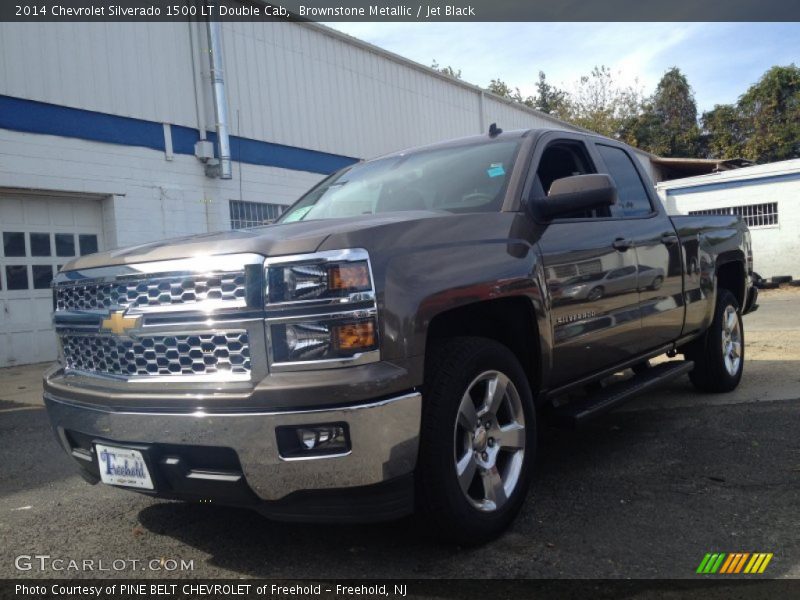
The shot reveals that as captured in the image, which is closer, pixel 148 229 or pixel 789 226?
pixel 148 229

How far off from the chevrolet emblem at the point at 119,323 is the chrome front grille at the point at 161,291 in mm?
40

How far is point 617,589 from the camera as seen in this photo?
8.56 feet

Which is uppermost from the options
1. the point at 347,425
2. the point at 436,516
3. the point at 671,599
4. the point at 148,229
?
the point at 148,229

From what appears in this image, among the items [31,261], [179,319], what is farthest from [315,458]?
[31,261]

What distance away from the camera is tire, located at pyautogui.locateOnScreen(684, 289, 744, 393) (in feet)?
18.9

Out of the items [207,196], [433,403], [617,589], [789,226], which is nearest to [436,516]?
[433,403]

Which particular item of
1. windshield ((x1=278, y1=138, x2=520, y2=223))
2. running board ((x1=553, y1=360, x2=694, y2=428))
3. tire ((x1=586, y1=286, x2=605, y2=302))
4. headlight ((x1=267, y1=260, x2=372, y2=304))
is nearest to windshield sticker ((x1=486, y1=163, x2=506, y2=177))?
windshield ((x1=278, y1=138, x2=520, y2=223))

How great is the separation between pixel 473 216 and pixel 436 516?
1340 mm

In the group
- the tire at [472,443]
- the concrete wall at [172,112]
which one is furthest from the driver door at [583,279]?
the concrete wall at [172,112]

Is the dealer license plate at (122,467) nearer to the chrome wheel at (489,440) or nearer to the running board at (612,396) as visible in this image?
the chrome wheel at (489,440)

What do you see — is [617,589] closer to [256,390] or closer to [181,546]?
[256,390]

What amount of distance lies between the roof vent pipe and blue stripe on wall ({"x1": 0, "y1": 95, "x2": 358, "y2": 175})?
0.29 meters

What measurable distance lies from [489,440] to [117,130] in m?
9.44

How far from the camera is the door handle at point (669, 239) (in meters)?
4.74
